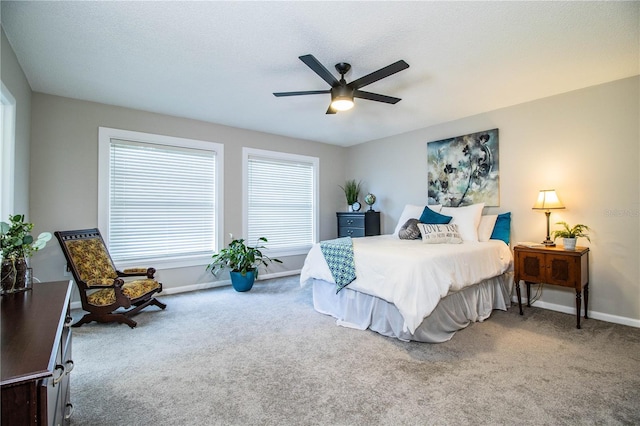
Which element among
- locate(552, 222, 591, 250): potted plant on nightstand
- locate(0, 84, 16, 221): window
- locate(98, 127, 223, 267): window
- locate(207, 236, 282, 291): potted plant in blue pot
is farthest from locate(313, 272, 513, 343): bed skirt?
locate(0, 84, 16, 221): window

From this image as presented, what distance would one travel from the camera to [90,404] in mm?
1803

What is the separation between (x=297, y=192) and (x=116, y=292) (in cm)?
332

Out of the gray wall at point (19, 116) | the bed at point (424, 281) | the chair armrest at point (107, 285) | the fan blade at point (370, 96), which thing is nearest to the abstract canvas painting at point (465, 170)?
the bed at point (424, 281)

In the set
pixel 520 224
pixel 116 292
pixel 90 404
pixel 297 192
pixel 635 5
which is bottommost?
pixel 90 404

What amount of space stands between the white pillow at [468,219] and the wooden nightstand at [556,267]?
0.50 metres

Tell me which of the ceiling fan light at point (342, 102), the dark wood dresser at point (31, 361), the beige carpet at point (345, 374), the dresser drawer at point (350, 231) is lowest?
the beige carpet at point (345, 374)

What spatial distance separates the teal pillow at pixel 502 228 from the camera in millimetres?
3762

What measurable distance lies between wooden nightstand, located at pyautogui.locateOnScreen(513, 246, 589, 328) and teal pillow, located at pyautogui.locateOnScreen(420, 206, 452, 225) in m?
0.86

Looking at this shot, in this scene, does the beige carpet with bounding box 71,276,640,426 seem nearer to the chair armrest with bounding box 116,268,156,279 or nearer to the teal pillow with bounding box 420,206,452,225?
the chair armrest with bounding box 116,268,156,279

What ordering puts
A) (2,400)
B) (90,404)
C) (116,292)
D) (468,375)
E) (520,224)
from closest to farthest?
1. (2,400)
2. (90,404)
3. (468,375)
4. (116,292)
5. (520,224)

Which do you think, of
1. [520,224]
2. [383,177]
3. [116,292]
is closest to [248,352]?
[116,292]

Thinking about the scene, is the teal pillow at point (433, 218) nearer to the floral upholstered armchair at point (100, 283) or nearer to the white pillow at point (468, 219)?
the white pillow at point (468, 219)

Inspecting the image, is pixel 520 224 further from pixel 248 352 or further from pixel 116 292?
pixel 116 292

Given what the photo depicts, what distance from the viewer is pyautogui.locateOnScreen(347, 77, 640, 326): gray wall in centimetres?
303
